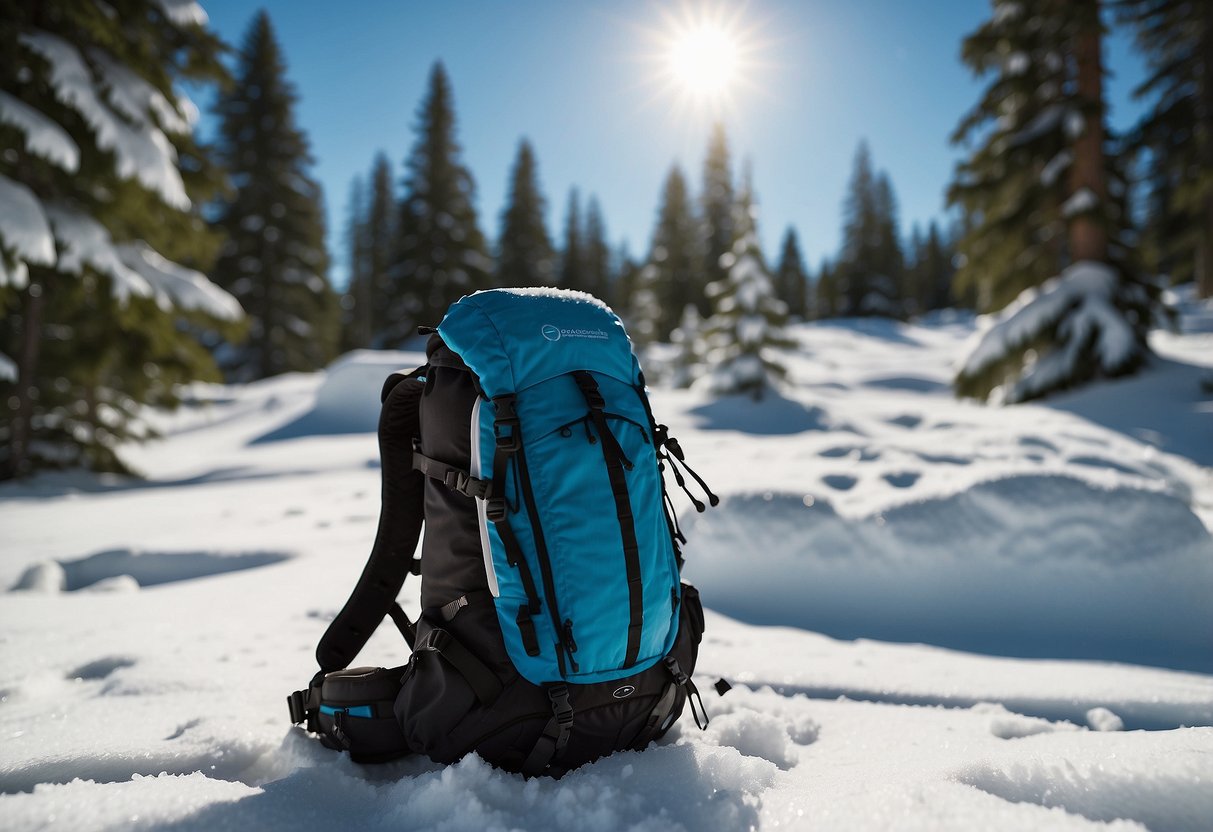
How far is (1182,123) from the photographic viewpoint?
11.5 meters

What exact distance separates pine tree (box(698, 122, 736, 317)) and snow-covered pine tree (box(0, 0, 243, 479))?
2902 centimetres

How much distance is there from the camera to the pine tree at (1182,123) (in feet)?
→ 34.9

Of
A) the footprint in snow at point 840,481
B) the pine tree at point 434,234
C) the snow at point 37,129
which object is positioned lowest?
the footprint in snow at point 840,481

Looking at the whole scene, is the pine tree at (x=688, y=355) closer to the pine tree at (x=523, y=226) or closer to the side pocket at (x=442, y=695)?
the pine tree at (x=523, y=226)

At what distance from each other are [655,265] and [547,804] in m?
36.4

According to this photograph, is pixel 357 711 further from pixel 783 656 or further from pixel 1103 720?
pixel 1103 720

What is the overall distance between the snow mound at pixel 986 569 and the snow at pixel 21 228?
21.5ft

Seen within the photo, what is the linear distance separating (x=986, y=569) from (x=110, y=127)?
8793mm

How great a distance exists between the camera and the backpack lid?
5.22ft

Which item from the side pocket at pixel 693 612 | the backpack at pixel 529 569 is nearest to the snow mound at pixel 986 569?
the side pocket at pixel 693 612

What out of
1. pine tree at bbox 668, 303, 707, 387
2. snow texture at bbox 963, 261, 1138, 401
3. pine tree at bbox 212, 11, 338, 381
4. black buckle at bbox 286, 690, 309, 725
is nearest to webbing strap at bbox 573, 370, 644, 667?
black buckle at bbox 286, 690, 309, 725

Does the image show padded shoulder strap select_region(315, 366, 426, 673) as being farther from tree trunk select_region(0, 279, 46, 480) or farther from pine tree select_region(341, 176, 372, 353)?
pine tree select_region(341, 176, 372, 353)

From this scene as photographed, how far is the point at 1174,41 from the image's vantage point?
691 inches

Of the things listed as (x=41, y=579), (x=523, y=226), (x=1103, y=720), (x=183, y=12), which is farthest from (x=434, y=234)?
(x=1103, y=720)
